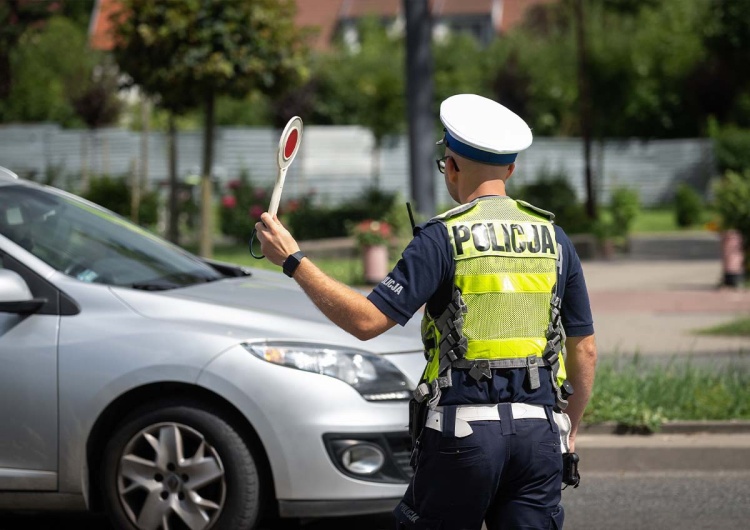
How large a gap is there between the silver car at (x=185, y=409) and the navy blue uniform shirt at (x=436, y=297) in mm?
1765

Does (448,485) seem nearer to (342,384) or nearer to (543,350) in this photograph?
(543,350)

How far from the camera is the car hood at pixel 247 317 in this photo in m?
5.00

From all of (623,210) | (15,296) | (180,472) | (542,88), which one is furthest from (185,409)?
→ (542,88)

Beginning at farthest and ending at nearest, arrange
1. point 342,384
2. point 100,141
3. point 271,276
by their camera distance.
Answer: point 100,141
point 271,276
point 342,384

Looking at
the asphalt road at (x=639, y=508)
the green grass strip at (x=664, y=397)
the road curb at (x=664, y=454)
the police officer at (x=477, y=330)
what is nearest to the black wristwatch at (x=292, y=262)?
the police officer at (x=477, y=330)

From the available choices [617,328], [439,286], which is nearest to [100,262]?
[439,286]

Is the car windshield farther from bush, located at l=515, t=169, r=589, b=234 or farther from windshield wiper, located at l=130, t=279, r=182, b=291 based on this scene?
bush, located at l=515, t=169, r=589, b=234

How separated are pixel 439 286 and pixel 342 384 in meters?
1.82

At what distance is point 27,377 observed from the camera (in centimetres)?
496

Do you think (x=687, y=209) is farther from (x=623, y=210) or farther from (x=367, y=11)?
(x=367, y=11)

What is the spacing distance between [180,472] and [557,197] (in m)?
20.3

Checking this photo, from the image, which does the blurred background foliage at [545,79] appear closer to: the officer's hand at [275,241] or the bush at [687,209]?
the bush at [687,209]

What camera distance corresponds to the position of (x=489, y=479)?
3.11 metres

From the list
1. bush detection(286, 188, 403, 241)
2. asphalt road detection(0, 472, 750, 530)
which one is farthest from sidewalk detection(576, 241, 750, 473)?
bush detection(286, 188, 403, 241)
